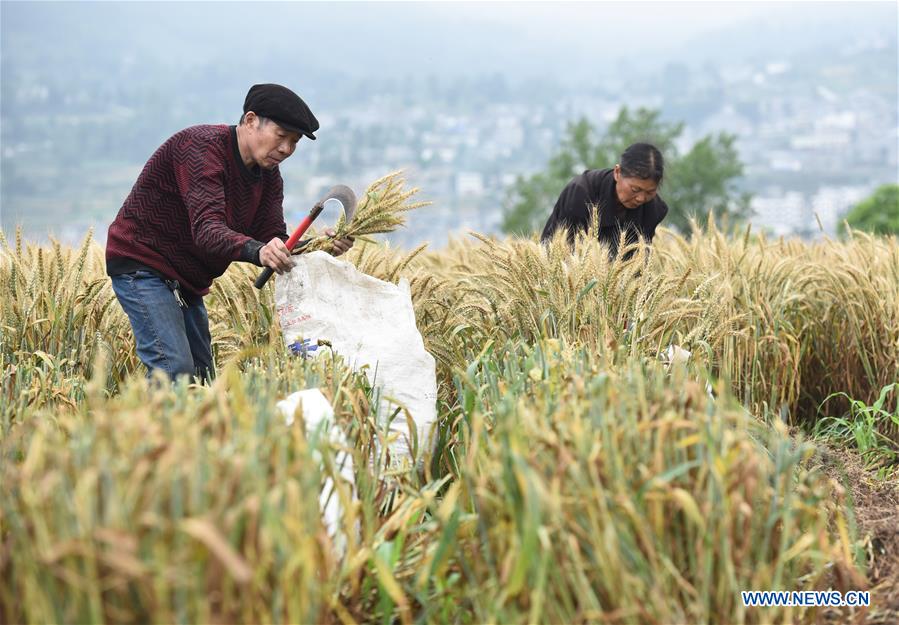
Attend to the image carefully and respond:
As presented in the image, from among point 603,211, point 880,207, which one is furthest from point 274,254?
point 880,207

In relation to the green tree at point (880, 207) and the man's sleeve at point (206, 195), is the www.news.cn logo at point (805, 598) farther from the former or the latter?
the green tree at point (880, 207)

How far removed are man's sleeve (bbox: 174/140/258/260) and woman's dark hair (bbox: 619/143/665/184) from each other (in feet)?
6.49

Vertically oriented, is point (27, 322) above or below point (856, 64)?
below

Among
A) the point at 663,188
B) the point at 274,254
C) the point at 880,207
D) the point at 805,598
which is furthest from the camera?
the point at 663,188

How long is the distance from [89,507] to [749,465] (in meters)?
1.26

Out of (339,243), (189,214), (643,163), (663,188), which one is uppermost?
(643,163)

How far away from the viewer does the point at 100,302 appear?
4.12 meters

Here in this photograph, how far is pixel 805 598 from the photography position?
79.9 inches

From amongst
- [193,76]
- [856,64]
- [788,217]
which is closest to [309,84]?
[193,76]

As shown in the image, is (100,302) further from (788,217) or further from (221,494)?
(788,217)

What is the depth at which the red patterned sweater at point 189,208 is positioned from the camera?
3.18 meters

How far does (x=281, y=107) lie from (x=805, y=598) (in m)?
2.27

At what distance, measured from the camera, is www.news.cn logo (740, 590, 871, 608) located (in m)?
1.84

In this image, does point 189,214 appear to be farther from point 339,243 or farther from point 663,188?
point 663,188
